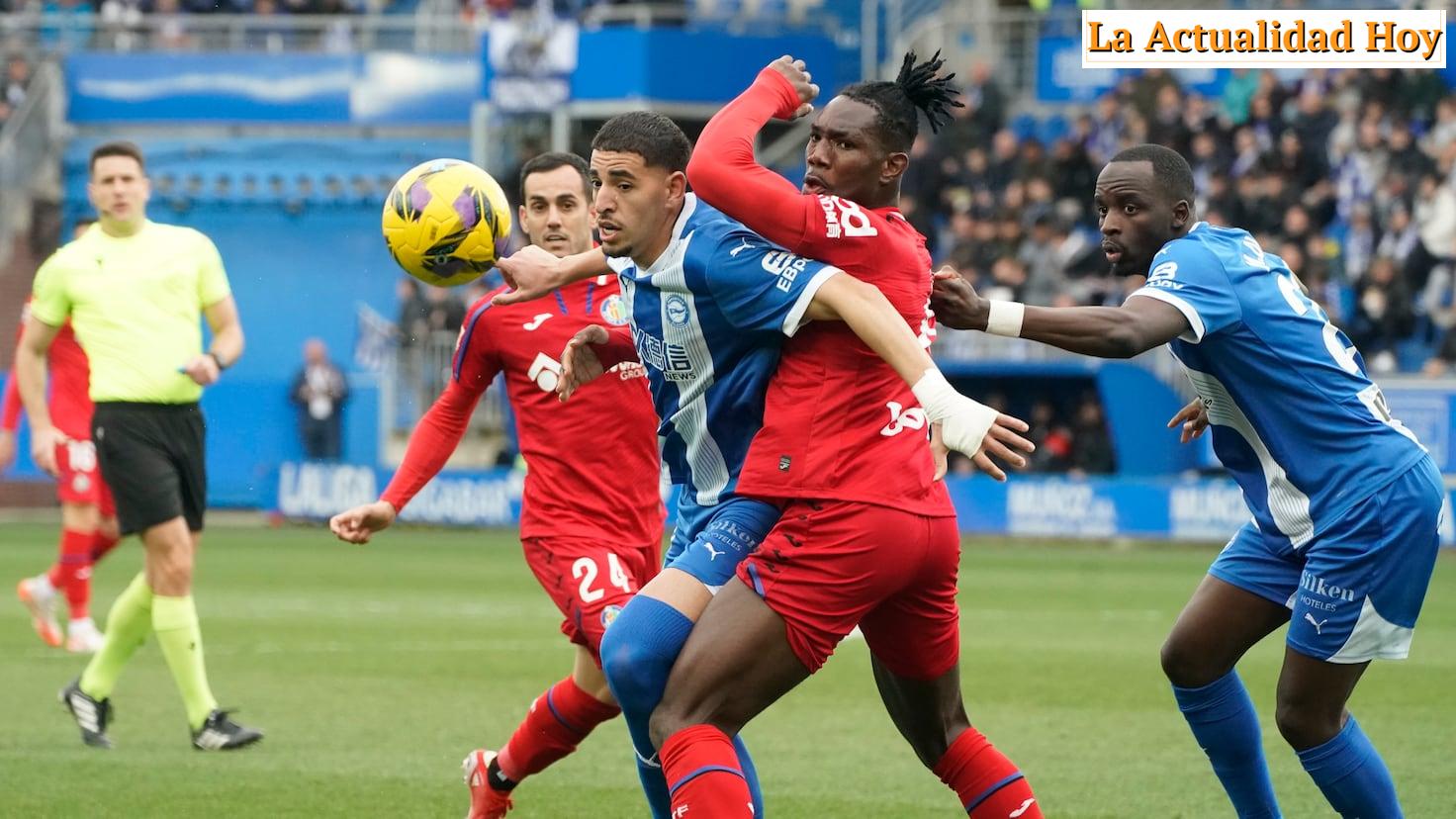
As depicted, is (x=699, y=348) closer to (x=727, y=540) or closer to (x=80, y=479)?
(x=727, y=540)

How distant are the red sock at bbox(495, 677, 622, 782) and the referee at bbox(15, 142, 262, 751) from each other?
2.37 metres

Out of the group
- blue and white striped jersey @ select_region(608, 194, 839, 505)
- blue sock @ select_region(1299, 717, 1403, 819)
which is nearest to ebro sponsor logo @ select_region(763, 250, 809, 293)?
blue and white striped jersey @ select_region(608, 194, 839, 505)

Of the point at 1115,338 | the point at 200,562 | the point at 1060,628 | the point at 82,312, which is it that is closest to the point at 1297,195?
the point at 1060,628

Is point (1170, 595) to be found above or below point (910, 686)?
below

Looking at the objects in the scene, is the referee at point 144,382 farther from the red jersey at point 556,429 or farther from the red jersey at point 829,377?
the red jersey at point 829,377

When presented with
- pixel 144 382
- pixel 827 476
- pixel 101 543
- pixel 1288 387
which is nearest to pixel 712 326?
pixel 827 476

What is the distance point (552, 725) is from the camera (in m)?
7.12

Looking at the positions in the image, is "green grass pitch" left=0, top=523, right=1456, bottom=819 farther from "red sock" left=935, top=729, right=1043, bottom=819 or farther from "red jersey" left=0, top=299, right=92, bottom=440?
"red sock" left=935, top=729, right=1043, bottom=819

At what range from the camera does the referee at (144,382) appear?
9.15 m

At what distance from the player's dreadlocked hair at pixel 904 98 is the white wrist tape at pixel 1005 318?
0.56m

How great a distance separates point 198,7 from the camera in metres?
33.6

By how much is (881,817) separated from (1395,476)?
2460mm

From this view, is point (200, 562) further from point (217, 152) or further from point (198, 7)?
point (198, 7)

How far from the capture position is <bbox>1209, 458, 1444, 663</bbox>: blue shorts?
19.7ft
